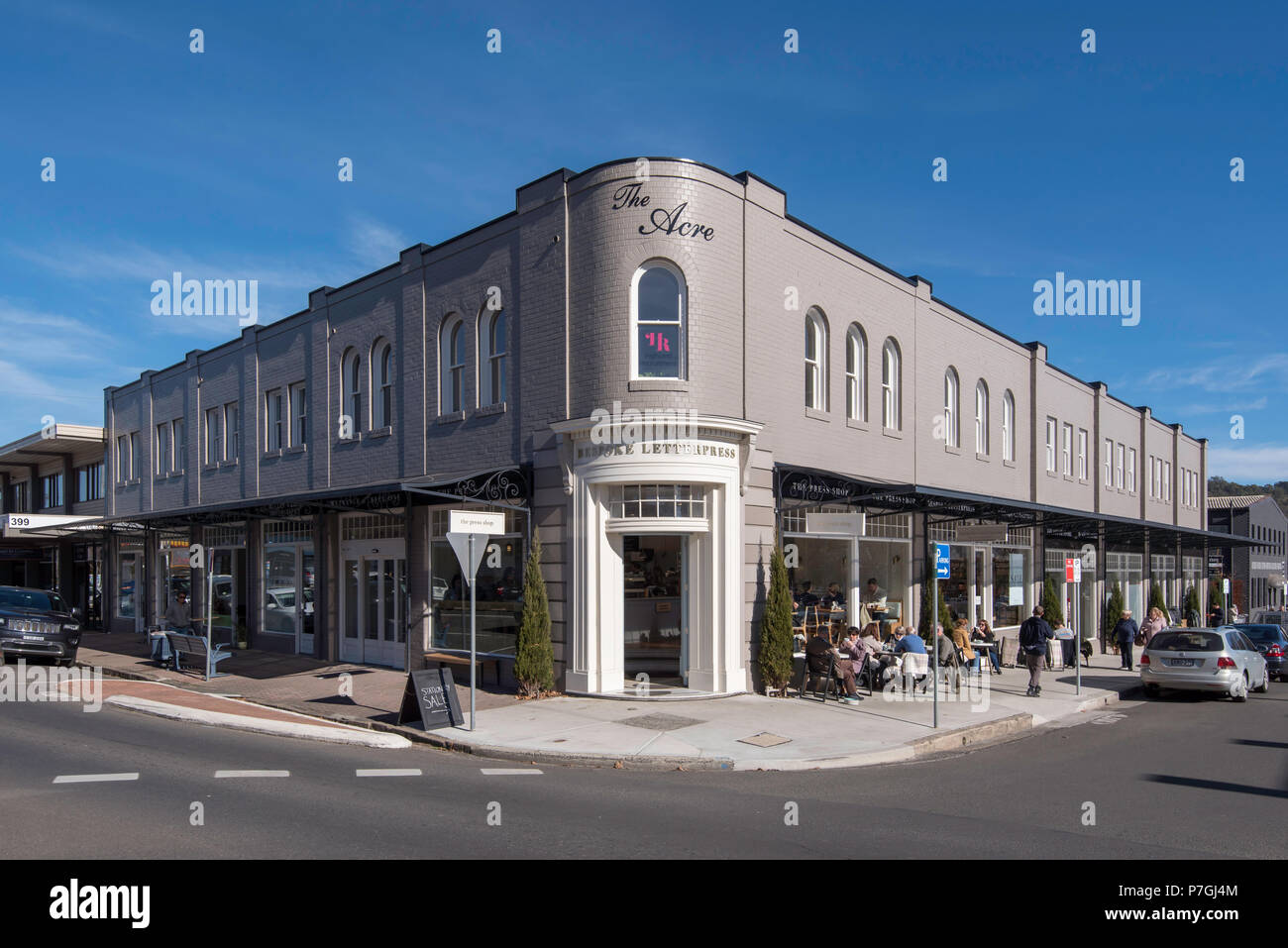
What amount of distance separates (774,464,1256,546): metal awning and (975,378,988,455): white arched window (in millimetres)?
2417

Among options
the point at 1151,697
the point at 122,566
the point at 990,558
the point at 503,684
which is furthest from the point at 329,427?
the point at 1151,697

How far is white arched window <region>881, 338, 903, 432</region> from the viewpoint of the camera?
21562mm

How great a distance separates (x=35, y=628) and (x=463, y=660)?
10.6 metres

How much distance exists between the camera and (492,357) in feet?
60.2

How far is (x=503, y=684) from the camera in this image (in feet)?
56.2

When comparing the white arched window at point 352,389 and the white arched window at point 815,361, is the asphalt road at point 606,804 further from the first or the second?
the white arched window at point 352,389

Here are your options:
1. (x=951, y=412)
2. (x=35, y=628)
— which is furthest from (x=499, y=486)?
(x=951, y=412)

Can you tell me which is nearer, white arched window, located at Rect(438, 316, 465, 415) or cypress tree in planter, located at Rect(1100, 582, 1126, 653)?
white arched window, located at Rect(438, 316, 465, 415)

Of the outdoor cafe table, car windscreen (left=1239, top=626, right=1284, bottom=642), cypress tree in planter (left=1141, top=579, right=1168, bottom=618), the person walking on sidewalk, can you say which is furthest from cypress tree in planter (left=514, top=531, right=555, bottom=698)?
cypress tree in planter (left=1141, top=579, right=1168, bottom=618)

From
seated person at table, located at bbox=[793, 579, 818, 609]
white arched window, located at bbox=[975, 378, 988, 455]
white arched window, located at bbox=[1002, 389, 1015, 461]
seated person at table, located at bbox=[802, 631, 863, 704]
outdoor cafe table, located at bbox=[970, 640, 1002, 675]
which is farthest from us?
white arched window, located at bbox=[1002, 389, 1015, 461]

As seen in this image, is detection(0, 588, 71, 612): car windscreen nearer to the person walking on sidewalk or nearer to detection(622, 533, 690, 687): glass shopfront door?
detection(622, 533, 690, 687): glass shopfront door

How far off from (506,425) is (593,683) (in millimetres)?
5175

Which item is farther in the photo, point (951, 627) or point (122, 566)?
point (122, 566)
